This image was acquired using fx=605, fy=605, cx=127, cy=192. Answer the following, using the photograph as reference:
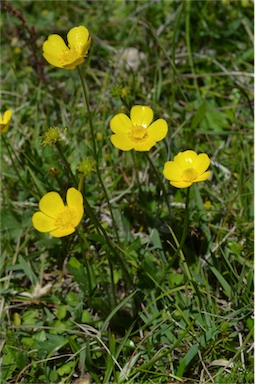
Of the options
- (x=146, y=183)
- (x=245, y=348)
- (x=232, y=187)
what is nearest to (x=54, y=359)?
(x=245, y=348)

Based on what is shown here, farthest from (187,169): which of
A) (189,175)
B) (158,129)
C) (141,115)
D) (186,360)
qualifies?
(186,360)

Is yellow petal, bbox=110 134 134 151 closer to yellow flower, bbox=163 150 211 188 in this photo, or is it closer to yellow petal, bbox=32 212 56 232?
yellow flower, bbox=163 150 211 188

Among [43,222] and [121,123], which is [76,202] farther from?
[121,123]

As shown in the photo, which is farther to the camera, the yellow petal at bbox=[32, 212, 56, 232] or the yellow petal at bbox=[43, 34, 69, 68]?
the yellow petal at bbox=[43, 34, 69, 68]

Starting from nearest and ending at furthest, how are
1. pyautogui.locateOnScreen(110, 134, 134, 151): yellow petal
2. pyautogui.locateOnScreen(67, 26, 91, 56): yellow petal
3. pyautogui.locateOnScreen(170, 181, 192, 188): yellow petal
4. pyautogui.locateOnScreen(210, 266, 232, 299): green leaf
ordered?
Answer: 1. pyautogui.locateOnScreen(170, 181, 192, 188): yellow petal
2. pyautogui.locateOnScreen(110, 134, 134, 151): yellow petal
3. pyautogui.locateOnScreen(67, 26, 91, 56): yellow petal
4. pyautogui.locateOnScreen(210, 266, 232, 299): green leaf

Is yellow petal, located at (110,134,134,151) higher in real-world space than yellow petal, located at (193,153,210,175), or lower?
higher

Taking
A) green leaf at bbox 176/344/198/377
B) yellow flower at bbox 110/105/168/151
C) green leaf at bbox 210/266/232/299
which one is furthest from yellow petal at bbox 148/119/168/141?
green leaf at bbox 176/344/198/377
